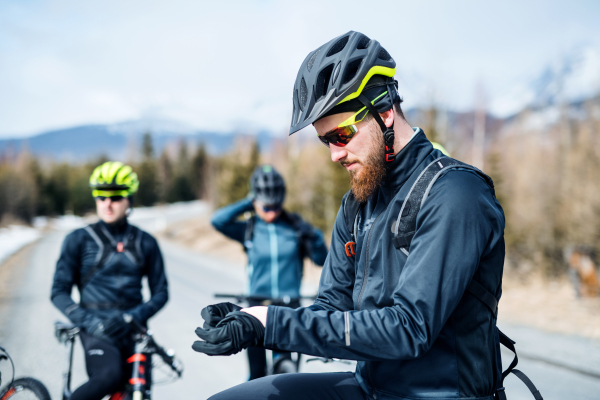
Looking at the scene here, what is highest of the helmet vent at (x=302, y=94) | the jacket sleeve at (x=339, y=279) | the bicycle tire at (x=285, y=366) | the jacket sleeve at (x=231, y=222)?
the helmet vent at (x=302, y=94)

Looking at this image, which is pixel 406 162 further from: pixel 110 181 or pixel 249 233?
pixel 249 233

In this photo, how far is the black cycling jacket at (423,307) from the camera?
4.64ft

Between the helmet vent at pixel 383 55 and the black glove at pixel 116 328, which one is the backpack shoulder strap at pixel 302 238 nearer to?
the black glove at pixel 116 328

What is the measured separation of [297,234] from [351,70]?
3.26 meters

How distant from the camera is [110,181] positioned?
12.2ft

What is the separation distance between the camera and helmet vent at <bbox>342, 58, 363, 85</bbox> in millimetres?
1765

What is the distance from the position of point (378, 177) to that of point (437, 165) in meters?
0.25

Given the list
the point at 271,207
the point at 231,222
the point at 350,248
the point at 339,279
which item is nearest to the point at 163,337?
the point at 231,222

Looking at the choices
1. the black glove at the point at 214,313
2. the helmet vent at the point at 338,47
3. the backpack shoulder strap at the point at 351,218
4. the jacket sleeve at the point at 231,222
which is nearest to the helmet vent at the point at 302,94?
the helmet vent at the point at 338,47

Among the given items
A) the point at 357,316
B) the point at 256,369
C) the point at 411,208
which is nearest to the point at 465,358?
the point at 357,316

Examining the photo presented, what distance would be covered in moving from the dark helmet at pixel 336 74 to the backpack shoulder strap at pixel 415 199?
28 cm

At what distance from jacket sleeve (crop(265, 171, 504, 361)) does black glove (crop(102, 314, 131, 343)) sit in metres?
2.24

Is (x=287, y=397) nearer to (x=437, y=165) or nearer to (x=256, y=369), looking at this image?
(x=437, y=165)

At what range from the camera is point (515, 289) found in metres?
12.5
